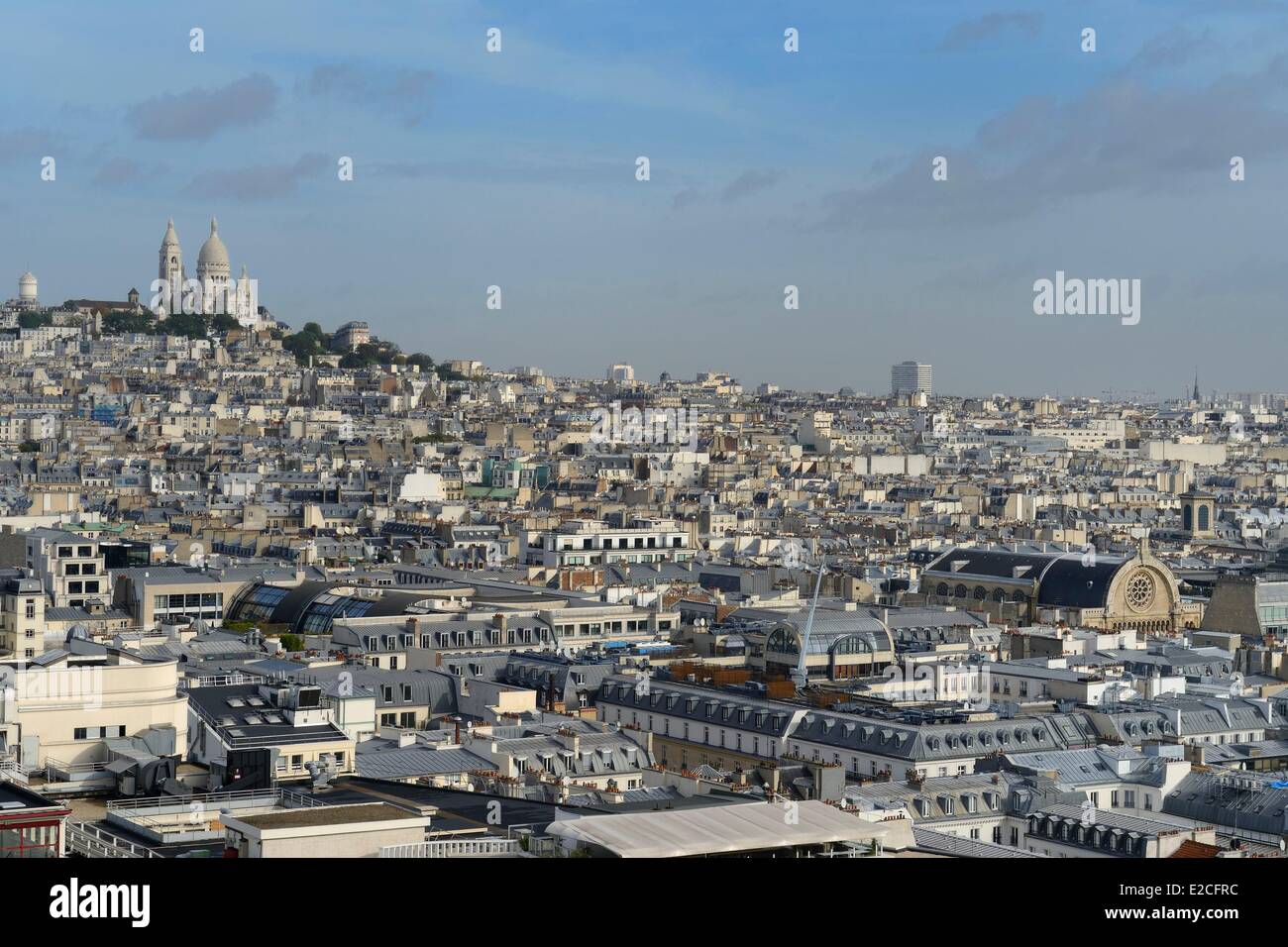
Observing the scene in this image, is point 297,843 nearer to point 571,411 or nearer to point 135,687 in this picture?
point 135,687

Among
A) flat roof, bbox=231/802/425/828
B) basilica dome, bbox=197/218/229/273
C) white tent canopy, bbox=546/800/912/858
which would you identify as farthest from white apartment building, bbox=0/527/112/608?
basilica dome, bbox=197/218/229/273

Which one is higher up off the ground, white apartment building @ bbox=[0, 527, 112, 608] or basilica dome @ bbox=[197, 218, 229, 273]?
basilica dome @ bbox=[197, 218, 229, 273]

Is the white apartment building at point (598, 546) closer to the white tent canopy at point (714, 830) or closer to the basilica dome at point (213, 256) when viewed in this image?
the white tent canopy at point (714, 830)

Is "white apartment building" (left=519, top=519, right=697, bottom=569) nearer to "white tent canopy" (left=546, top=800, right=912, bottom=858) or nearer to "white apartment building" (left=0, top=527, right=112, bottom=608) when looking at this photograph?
"white apartment building" (left=0, top=527, right=112, bottom=608)

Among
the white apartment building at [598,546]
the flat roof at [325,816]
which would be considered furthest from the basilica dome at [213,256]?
the flat roof at [325,816]

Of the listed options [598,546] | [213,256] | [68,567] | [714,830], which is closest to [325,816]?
[714,830]

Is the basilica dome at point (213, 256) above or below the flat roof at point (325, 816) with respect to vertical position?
above

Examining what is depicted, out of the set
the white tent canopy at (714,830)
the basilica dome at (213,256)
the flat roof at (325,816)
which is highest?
the basilica dome at (213,256)
